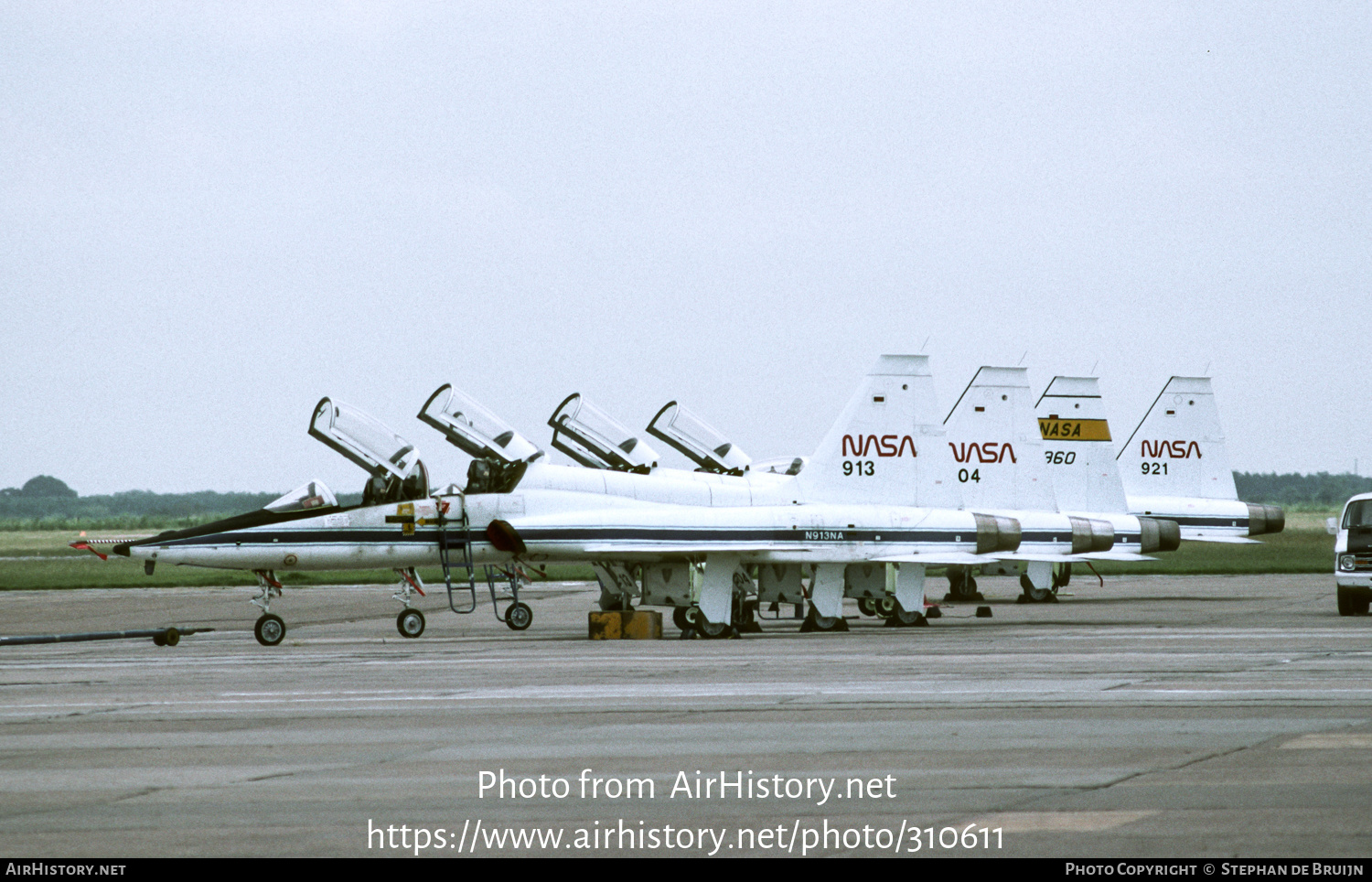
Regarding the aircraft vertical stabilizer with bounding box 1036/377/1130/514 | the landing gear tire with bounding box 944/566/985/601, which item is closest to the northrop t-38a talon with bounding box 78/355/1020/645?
the landing gear tire with bounding box 944/566/985/601

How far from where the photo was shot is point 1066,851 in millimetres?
7695

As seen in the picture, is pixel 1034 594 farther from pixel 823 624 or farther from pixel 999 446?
→ pixel 823 624

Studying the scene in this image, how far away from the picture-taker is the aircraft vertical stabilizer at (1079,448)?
Answer: 132ft

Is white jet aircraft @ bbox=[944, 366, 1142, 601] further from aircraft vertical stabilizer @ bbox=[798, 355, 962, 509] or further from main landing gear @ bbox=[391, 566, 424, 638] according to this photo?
main landing gear @ bbox=[391, 566, 424, 638]

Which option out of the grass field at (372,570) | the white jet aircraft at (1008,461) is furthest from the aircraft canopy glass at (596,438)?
the grass field at (372,570)

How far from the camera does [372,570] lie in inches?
1843

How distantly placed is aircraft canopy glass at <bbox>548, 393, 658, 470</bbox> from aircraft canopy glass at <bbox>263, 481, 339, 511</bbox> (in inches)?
202

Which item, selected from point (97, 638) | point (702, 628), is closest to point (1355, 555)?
point (702, 628)

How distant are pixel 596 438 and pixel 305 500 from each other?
603cm

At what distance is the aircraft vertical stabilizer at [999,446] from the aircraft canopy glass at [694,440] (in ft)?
15.3

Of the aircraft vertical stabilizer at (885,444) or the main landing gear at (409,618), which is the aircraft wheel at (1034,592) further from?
the main landing gear at (409,618)

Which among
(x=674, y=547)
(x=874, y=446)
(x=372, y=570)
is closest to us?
(x=674, y=547)

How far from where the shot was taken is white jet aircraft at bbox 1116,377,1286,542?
45281mm

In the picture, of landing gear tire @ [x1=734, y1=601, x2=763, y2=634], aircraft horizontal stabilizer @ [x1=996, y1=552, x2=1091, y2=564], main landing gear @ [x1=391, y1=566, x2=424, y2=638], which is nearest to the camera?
main landing gear @ [x1=391, y1=566, x2=424, y2=638]
